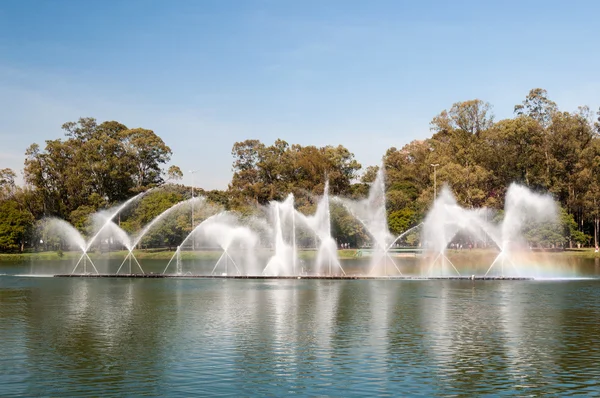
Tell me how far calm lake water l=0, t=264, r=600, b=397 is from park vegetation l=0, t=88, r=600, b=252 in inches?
2706

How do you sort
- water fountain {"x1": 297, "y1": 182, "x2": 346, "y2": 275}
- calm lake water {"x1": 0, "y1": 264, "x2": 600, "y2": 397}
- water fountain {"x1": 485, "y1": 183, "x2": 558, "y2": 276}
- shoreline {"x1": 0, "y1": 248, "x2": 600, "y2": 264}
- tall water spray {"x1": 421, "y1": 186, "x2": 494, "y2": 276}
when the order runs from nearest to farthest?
1. calm lake water {"x1": 0, "y1": 264, "x2": 600, "y2": 397}
2. water fountain {"x1": 297, "y1": 182, "x2": 346, "y2": 275}
3. tall water spray {"x1": 421, "y1": 186, "x2": 494, "y2": 276}
4. shoreline {"x1": 0, "y1": 248, "x2": 600, "y2": 264}
5. water fountain {"x1": 485, "y1": 183, "x2": 558, "y2": 276}

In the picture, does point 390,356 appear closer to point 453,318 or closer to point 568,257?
point 453,318

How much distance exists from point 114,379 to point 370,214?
113 metres

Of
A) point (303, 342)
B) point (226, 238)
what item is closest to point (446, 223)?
point (226, 238)

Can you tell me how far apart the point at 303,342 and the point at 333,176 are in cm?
11247

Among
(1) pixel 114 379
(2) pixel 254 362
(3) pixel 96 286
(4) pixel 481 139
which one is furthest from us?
(4) pixel 481 139

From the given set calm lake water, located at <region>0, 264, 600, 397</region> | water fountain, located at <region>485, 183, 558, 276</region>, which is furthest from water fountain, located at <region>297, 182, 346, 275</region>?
water fountain, located at <region>485, 183, 558, 276</region>

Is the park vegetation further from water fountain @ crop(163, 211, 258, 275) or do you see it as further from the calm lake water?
the calm lake water

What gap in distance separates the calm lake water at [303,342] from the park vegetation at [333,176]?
226 ft

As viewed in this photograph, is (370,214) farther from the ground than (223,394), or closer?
farther from the ground

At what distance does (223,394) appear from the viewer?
1009 inches

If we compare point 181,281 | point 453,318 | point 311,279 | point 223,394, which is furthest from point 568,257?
point 223,394

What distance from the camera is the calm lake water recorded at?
27109mm

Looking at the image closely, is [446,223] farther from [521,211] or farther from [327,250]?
[327,250]
